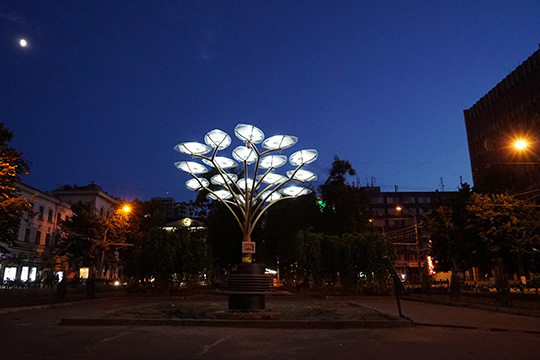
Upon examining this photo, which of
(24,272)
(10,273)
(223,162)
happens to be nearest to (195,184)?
(223,162)

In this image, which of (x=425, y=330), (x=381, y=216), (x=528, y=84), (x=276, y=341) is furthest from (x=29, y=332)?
(x=381, y=216)

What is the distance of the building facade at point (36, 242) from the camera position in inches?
1834

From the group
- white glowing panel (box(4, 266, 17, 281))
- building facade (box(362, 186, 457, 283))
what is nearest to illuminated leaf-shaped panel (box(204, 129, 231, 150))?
white glowing panel (box(4, 266, 17, 281))

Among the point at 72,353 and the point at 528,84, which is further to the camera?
the point at 528,84

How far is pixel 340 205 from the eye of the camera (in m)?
41.3

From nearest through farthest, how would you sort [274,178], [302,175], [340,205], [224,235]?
[302,175] < [274,178] < [340,205] < [224,235]

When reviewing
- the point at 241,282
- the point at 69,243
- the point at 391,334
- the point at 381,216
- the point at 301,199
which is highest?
the point at 381,216

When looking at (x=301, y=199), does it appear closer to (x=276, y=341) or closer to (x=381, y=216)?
(x=276, y=341)

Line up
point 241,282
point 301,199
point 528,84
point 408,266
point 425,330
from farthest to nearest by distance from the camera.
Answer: point 408,266
point 528,84
point 301,199
point 241,282
point 425,330

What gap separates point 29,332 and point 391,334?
864 cm

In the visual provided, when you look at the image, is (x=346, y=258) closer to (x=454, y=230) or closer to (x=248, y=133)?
(x=248, y=133)

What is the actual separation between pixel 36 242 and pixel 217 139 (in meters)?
36.9

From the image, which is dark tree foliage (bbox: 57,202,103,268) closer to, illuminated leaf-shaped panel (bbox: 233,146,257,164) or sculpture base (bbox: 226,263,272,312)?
illuminated leaf-shaped panel (bbox: 233,146,257,164)

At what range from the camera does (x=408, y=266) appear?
94625 millimetres
